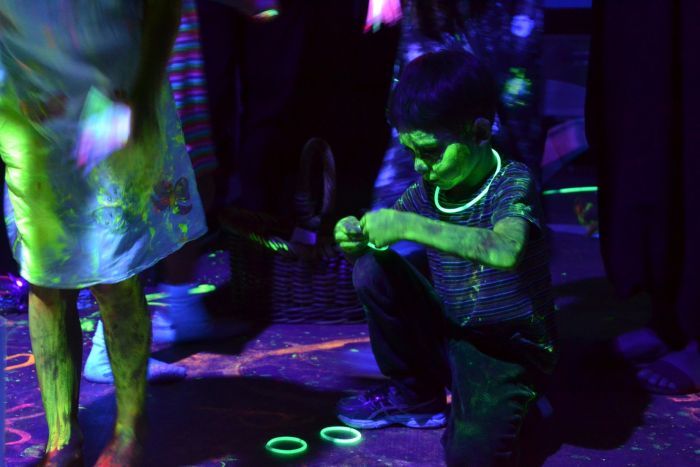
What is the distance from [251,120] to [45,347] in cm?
182

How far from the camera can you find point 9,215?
141 centimetres

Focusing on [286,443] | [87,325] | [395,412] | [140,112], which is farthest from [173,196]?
[87,325]

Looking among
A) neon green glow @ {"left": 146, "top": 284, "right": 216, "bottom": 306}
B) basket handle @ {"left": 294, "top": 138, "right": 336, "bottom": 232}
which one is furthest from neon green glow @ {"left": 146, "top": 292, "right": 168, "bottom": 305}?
basket handle @ {"left": 294, "top": 138, "right": 336, "bottom": 232}

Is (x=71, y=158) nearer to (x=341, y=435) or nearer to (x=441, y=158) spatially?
(x=441, y=158)

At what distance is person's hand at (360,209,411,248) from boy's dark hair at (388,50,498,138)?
17 centimetres

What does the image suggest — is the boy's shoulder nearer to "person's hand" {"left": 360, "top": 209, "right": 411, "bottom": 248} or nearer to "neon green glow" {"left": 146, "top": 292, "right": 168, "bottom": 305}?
"person's hand" {"left": 360, "top": 209, "right": 411, "bottom": 248}

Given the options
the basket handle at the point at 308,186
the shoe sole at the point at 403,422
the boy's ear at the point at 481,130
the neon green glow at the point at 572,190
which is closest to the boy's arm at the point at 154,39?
the boy's ear at the point at 481,130

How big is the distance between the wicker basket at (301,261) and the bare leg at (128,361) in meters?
0.97

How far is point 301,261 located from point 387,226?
1088 mm

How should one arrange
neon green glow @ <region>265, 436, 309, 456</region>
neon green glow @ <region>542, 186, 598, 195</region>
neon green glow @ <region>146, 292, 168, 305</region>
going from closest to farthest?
1. neon green glow @ <region>265, 436, 309, 456</region>
2. neon green glow @ <region>146, 292, 168, 305</region>
3. neon green glow @ <region>542, 186, 598, 195</region>

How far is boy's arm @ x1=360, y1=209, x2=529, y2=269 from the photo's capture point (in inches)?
53.1

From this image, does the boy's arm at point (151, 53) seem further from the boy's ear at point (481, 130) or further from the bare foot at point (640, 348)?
the bare foot at point (640, 348)

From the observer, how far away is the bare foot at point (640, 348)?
83.0 inches

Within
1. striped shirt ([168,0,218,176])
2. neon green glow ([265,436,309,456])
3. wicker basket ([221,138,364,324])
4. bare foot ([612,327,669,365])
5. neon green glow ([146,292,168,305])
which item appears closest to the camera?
neon green glow ([265,436,309,456])
